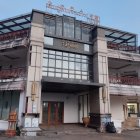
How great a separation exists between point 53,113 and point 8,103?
15.9 ft

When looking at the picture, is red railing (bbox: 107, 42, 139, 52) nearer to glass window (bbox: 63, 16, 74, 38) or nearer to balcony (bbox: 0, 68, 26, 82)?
glass window (bbox: 63, 16, 74, 38)

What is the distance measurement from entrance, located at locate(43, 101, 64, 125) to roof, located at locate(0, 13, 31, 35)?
808 centimetres

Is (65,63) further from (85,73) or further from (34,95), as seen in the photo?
(34,95)

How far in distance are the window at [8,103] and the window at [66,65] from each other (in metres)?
3.20

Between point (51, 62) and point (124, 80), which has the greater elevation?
point (51, 62)

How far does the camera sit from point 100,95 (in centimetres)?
1688

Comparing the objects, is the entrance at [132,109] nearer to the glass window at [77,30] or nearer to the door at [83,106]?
the door at [83,106]

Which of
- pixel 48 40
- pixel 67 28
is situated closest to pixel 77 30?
pixel 67 28

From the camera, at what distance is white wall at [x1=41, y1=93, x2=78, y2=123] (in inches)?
781

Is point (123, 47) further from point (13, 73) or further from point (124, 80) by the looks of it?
point (13, 73)

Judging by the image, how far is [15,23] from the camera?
19234 mm

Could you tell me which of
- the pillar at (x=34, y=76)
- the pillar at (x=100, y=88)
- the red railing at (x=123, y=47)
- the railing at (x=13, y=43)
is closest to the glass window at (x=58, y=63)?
the pillar at (x=34, y=76)

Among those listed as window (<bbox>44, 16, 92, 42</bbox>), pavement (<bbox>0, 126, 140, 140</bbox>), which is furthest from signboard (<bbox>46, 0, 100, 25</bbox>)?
pavement (<bbox>0, 126, 140, 140</bbox>)

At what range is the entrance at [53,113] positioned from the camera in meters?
19.0
